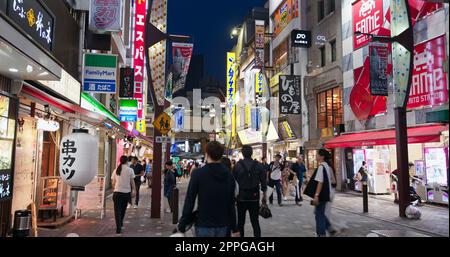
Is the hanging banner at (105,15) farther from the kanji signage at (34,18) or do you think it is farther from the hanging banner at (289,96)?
the hanging banner at (289,96)

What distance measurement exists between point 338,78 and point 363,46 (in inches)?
110

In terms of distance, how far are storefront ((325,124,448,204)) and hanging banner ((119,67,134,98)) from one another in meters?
11.0

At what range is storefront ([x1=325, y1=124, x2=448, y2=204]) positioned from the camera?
12352 millimetres

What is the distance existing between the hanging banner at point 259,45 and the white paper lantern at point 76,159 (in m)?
25.0

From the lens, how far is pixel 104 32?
1136cm

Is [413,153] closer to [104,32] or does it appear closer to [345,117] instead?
[345,117]

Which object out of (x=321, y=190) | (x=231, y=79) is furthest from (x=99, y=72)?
(x=231, y=79)

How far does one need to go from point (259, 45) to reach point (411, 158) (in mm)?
18518

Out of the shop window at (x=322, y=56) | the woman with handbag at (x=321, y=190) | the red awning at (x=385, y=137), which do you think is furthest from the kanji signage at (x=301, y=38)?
the woman with handbag at (x=321, y=190)

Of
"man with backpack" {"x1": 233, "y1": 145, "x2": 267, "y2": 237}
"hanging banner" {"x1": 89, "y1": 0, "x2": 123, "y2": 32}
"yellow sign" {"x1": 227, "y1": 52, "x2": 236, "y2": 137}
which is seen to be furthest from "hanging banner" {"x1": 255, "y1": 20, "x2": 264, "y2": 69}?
"man with backpack" {"x1": 233, "y1": 145, "x2": 267, "y2": 237}

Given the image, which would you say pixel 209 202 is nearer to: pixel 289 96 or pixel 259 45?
pixel 289 96

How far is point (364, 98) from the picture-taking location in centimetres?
1791

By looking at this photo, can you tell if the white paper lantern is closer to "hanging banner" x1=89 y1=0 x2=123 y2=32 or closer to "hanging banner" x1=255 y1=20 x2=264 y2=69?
"hanging banner" x1=89 y1=0 x2=123 y2=32

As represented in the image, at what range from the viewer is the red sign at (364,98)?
17016 mm
